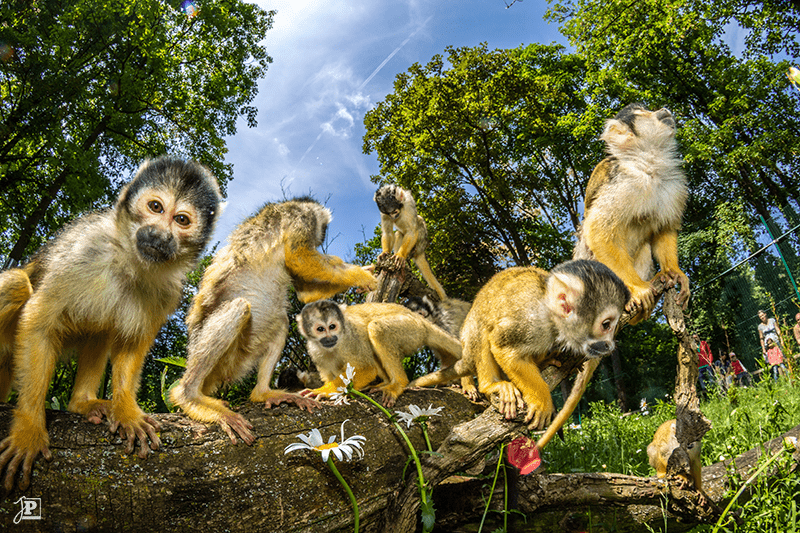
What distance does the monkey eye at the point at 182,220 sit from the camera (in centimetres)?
246

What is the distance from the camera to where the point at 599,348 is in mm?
2803

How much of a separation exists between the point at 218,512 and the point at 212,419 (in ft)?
1.57

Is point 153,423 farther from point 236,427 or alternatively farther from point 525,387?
point 525,387

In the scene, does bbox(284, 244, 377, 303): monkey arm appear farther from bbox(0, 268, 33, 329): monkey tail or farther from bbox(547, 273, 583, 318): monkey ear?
bbox(0, 268, 33, 329): monkey tail

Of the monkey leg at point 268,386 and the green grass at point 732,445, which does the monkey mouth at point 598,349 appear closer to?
the green grass at point 732,445

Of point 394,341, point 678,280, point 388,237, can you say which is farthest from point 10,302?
point 388,237

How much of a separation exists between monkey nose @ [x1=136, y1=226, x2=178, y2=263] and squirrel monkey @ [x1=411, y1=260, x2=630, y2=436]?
6.21 feet

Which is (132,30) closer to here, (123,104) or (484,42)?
(123,104)

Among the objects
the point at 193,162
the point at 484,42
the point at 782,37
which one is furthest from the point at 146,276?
the point at 782,37

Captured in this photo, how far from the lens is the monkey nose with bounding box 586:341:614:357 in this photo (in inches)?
109

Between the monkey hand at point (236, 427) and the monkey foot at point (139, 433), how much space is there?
0.28 metres

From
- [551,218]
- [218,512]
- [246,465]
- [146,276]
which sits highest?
[551,218]

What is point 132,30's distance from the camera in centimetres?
1280

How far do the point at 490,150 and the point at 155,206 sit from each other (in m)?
13.9
